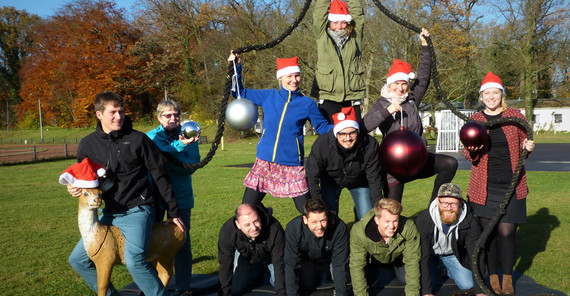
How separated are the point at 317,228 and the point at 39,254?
14.3ft

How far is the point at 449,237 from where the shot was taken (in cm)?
454

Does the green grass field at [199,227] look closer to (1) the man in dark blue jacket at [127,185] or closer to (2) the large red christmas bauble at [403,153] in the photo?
(1) the man in dark blue jacket at [127,185]

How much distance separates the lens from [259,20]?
24.7 metres

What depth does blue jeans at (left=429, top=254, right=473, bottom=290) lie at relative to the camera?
4.59 m

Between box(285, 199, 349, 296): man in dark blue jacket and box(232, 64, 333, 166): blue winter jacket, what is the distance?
64cm

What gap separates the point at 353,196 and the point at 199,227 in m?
3.61

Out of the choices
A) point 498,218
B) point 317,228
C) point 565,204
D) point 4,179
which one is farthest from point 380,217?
point 4,179

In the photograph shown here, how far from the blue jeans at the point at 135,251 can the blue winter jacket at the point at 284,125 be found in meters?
1.30

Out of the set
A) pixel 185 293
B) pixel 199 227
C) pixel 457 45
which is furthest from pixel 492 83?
pixel 457 45

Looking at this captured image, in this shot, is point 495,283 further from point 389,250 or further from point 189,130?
point 189,130

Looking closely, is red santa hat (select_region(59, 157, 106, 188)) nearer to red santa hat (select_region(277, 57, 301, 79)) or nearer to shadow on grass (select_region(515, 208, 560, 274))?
red santa hat (select_region(277, 57, 301, 79))

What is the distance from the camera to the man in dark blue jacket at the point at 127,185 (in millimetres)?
3797

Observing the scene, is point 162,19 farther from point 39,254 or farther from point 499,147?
point 499,147

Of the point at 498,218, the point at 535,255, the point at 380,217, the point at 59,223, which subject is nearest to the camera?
the point at 380,217
